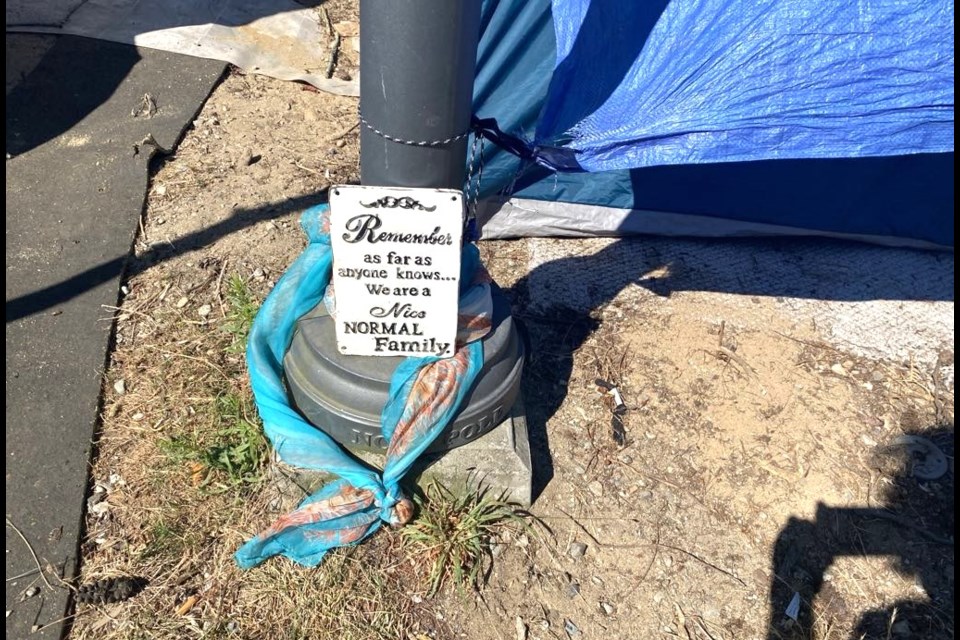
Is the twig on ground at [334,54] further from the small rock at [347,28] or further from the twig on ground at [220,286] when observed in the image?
the twig on ground at [220,286]

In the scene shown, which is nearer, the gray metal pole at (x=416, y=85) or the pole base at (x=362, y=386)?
the gray metal pole at (x=416, y=85)

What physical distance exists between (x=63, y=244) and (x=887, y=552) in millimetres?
3545

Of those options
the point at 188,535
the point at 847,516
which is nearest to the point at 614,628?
the point at 847,516

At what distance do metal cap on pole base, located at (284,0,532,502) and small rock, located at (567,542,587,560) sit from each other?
0.24m

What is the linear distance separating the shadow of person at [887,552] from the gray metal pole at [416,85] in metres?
1.73

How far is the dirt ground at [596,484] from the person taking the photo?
2.30 metres

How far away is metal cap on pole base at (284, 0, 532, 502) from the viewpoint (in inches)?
71.8

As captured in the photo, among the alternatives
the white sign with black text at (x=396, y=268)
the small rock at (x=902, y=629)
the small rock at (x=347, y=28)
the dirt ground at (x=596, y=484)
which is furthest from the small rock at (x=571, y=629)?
the small rock at (x=347, y=28)

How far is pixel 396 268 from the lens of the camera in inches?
84.2

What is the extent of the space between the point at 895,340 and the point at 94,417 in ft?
11.1

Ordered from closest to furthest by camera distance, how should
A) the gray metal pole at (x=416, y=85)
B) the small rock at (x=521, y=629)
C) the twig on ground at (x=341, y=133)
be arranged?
the gray metal pole at (x=416, y=85) → the small rock at (x=521, y=629) → the twig on ground at (x=341, y=133)

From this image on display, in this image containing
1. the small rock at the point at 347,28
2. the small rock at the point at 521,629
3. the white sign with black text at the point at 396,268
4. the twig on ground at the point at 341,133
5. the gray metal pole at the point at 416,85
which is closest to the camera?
the gray metal pole at the point at 416,85

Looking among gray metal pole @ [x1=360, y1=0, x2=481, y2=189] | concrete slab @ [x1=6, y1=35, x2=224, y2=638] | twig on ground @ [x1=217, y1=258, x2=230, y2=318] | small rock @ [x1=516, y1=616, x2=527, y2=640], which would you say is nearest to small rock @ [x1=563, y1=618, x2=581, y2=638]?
small rock @ [x1=516, y1=616, x2=527, y2=640]

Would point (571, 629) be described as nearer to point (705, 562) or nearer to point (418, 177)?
point (705, 562)
